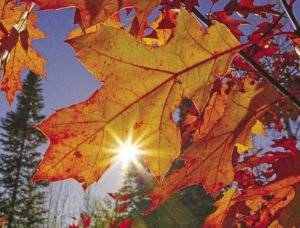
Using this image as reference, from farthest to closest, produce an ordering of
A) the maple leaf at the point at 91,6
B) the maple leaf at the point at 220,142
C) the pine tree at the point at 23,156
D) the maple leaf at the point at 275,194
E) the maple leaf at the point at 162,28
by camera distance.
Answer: the pine tree at the point at 23,156 → the maple leaf at the point at 162,28 → the maple leaf at the point at 275,194 → the maple leaf at the point at 220,142 → the maple leaf at the point at 91,6

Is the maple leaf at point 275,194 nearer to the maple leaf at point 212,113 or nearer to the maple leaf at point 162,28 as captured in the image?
the maple leaf at point 212,113

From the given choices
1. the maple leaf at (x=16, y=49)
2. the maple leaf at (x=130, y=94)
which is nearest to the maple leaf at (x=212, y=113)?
the maple leaf at (x=130, y=94)

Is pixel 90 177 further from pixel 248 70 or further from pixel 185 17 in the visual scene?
pixel 248 70

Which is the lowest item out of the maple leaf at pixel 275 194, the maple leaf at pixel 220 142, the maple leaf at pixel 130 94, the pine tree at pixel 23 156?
the maple leaf at pixel 275 194

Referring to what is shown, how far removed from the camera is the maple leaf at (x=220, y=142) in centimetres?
110

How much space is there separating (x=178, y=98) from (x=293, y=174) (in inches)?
25.1

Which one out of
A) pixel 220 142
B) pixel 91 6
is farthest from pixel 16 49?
pixel 220 142

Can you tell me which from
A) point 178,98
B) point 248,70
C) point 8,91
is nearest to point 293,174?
point 248,70

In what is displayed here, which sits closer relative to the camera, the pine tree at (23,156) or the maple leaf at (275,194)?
the maple leaf at (275,194)

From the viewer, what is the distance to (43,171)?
936 millimetres

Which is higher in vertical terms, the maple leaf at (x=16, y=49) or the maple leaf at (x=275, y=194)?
the maple leaf at (x=16, y=49)

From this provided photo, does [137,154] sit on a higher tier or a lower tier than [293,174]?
higher

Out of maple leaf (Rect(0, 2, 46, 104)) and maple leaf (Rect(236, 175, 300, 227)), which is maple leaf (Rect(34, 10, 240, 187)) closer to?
maple leaf (Rect(236, 175, 300, 227))

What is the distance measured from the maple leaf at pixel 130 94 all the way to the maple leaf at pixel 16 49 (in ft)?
1.56
